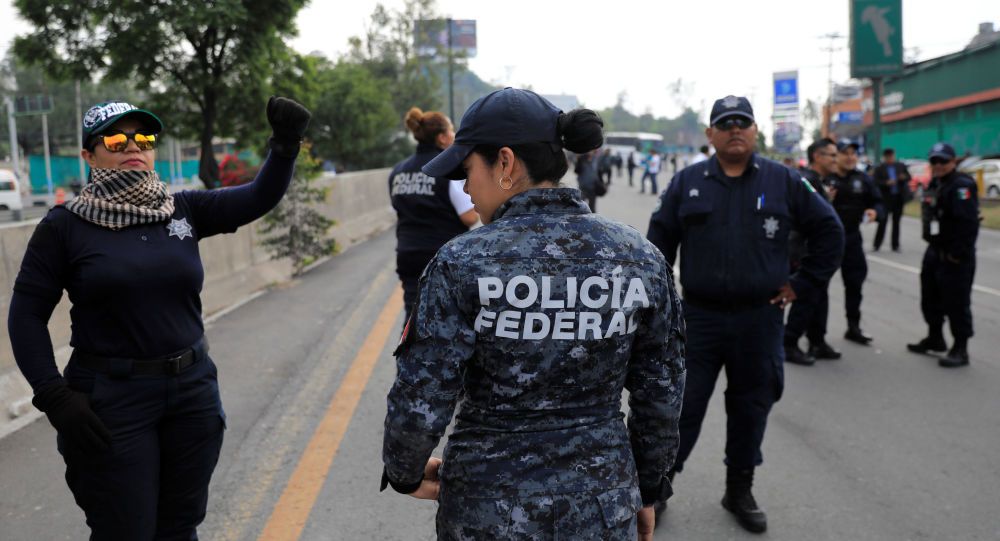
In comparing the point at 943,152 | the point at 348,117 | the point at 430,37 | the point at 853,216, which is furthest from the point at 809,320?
the point at 430,37

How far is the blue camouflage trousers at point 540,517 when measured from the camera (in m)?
1.91

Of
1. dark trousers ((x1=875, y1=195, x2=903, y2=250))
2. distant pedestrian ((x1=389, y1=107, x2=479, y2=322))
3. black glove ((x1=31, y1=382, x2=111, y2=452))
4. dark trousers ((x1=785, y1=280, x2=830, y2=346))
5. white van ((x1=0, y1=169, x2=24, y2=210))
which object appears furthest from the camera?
white van ((x1=0, y1=169, x2=24, y2=210))

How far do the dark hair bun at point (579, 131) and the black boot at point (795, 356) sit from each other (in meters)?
5.66

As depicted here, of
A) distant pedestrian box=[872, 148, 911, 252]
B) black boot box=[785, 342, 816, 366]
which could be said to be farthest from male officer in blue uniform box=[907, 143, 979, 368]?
distant pedestrian box=[872, 148, 911, 252]

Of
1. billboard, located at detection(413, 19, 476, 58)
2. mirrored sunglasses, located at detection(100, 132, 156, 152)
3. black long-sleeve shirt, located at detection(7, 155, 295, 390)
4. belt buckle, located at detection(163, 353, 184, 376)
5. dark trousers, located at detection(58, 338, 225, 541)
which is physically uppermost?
billboard, located at detection(413, 19, 476, 58)

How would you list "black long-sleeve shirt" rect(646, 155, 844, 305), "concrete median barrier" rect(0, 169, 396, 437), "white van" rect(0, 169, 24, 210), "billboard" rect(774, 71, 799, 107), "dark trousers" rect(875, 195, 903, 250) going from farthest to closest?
"billboard" rect(774, 71, 799, 107) < "white van" rect(0, 169, 24, 210) < "dark trousers" rect(875, 195, 903, 250) < "concrete median barrier" rect(0, 169, 396, 437) < "black long-sleeve shirt" rect(646, 155, 844, 305)

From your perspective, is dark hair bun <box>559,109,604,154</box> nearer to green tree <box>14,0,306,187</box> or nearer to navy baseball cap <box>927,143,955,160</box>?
navy baseball cap <box>927,143,955,160</box>

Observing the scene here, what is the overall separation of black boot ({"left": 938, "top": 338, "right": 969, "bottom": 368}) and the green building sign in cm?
1657

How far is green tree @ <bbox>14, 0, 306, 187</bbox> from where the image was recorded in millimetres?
17734

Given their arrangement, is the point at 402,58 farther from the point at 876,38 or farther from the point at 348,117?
the point at 876,38

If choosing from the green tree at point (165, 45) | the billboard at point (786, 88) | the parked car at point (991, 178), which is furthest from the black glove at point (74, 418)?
the billboard at point (786, 88)

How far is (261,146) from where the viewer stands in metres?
21.5

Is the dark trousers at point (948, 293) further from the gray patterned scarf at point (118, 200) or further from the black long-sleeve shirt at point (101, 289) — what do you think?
the gray patterned scarf at point (118, 200)

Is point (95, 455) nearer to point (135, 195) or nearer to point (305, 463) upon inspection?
point (135, 195)
